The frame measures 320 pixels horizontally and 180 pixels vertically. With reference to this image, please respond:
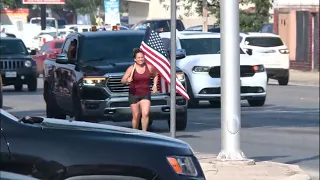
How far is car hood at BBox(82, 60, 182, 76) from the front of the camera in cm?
1505

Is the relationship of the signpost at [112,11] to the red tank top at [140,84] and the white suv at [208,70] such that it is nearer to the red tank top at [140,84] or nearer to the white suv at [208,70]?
the white suv at [208,70]

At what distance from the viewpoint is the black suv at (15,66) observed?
90.5ft

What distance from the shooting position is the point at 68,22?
56812 millimetres

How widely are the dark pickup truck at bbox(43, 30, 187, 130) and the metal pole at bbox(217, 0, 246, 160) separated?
375 centimetres

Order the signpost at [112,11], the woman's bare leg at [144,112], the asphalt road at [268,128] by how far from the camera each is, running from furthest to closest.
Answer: the signpost at [112,11], the asphalt road at [268,128], the woman's bare leg at [144,112]

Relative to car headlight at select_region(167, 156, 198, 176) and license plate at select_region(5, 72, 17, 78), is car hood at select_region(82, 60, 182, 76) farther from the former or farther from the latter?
license plate at select_region(5, 72, 17, 78)

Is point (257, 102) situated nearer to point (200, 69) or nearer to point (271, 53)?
point (200, 69)

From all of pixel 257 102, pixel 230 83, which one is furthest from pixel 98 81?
pixel 257 102

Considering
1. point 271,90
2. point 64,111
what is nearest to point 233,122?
point 64,111

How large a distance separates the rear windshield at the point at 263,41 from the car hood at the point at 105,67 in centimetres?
1413

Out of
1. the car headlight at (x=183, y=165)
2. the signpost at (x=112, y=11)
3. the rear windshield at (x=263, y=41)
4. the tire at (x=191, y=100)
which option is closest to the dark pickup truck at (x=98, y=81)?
the tire at (x=191, y=100)

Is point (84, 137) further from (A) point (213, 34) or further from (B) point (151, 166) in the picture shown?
(A) point (213, 34)

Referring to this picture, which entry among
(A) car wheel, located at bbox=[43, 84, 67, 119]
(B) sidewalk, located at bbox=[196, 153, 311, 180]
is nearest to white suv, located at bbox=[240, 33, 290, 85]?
(A) car wheel, located at bbox=[43, 84, 67, 119]

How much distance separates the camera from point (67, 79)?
1611 centimetres
